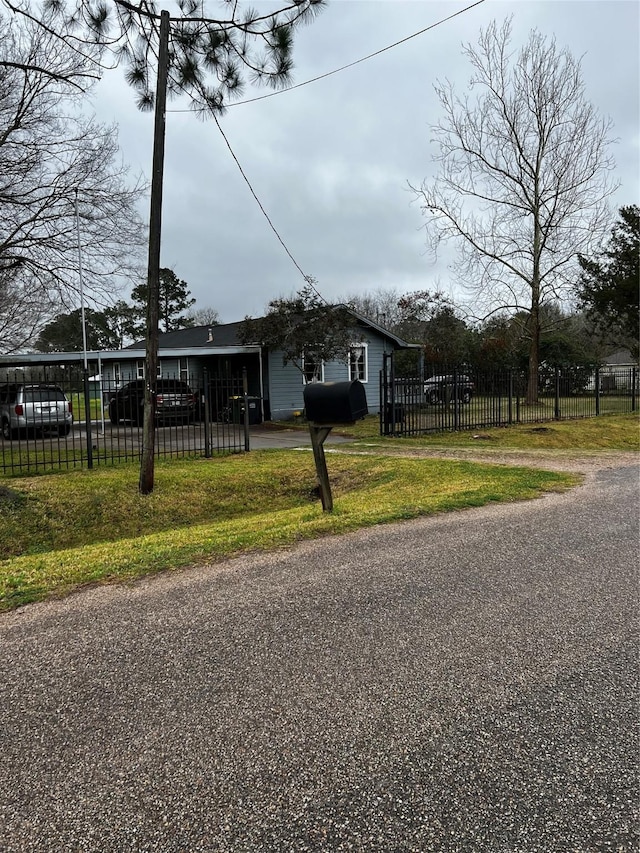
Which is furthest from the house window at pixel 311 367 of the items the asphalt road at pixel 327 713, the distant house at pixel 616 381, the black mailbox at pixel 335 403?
the asphalt road at pixel 327 713

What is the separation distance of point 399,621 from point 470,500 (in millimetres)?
3615

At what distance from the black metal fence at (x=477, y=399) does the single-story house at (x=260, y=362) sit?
4.58 meters

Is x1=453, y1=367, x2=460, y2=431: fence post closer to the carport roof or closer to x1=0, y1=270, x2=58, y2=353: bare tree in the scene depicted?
the carport roof

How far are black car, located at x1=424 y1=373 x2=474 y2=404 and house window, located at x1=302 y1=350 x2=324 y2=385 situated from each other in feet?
15.9

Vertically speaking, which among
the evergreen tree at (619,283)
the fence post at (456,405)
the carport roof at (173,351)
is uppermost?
the evergreen tree at (619,283)

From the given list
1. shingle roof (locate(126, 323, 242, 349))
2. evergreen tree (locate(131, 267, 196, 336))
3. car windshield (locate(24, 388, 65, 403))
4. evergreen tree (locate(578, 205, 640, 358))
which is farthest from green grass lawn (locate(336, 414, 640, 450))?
evergreen tree (locate(131, 267, 196, 336))

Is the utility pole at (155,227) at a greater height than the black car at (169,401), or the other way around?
the utility pole at (155,227)

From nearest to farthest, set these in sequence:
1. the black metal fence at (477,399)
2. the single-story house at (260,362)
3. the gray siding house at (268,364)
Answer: the black metal fence at (477,399)
the single-story house at (260,362)
the gray siding house at (268,364)

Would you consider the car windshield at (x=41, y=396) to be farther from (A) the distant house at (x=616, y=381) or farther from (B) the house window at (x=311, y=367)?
(A) the distant house at (x=616, y=381)

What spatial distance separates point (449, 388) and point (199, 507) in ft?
31.7

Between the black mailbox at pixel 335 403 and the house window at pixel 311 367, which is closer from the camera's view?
the black mailbox at pixel 335 403

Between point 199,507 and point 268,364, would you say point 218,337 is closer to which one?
point 268,364

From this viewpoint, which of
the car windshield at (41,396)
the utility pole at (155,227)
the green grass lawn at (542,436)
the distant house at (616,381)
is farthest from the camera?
the distant house at (616,381)

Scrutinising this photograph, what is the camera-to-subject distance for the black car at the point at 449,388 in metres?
15.4
